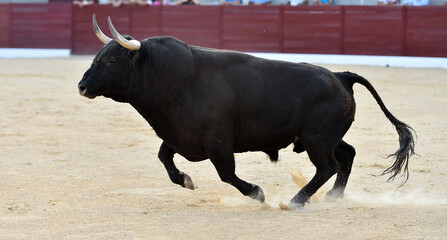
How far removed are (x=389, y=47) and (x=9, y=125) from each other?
28.1ft

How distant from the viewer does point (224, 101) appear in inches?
187

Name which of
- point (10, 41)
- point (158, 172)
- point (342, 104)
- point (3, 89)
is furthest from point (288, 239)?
point (10, 41)

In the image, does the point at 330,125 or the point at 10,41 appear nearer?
the point at 330,125

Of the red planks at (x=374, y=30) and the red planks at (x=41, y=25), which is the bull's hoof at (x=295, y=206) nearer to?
the red planks at (x=374, y=30)

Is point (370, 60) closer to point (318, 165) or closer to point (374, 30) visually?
point (374, 30)

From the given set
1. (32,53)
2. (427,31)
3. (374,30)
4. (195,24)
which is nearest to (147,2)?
(195,24)

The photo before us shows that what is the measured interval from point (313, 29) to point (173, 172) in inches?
437

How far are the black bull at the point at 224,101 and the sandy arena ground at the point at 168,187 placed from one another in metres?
0.33

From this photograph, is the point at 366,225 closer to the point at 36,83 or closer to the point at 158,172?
the point at 158,172

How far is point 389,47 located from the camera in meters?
14.9

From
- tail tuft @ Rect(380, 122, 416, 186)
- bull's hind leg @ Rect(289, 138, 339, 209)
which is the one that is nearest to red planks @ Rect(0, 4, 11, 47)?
tail tuft @ Rect(380, 122, 416, 186)

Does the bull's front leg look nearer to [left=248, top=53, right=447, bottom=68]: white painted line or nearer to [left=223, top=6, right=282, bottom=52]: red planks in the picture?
[left=248, top=53, right=447, bottom=68]: white painted line

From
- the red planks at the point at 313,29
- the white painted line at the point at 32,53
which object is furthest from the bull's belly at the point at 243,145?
the white painted line at the point at 32,53

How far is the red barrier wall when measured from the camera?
14758 mm
